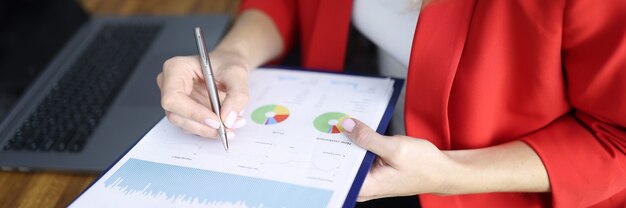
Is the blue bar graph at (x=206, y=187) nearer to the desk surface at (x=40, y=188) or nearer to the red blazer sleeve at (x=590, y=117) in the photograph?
the desk surface at (x=40, y=188)

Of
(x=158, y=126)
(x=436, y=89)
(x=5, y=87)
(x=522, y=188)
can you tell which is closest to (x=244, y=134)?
(x=158, y=126)

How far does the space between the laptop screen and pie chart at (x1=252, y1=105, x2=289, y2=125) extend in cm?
41

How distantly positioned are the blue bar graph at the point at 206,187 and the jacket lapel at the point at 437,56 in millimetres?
203

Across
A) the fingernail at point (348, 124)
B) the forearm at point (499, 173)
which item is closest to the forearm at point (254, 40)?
the fingernail at point (348, 124)

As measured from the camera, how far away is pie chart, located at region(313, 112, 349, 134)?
24.6 inches

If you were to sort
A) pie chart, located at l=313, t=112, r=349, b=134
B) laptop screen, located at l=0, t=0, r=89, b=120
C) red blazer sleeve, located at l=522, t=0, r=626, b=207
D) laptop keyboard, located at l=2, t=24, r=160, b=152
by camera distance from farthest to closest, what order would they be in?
laptop screen, located at l=0, t=0, r=89, b=120 → laptop keyboard, located at l=2, t=24, r=160, b=152 → pie chart, located at l=313, t=112, r=349, b=134 → red blazer sleeve, located at l=522, t=0, r=626, b=207

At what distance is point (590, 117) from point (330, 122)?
31cm

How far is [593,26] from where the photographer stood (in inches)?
20.8

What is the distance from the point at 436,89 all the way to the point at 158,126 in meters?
0.35

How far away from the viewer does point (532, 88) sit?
605 millimetres

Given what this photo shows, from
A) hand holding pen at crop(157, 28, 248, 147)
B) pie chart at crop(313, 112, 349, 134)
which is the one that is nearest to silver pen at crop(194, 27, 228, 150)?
hand holding pen at crop(157, 28, 248, 147)

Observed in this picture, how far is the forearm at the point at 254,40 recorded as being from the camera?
0.81 metres

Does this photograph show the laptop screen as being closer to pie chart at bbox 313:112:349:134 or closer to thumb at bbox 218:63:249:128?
thumb at bbox 218:63:249:128

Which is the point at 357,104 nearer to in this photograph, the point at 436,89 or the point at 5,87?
the point at 436,89
